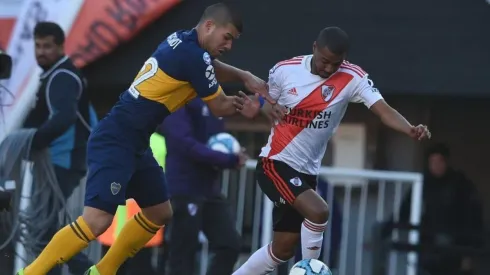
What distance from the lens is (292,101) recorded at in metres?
8.21

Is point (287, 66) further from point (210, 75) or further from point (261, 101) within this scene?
point (210, 75)

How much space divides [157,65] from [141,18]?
10.6ft

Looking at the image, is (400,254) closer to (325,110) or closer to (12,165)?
(325,110)

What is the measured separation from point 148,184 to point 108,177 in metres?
0.38

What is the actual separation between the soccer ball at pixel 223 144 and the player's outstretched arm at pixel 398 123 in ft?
6.63

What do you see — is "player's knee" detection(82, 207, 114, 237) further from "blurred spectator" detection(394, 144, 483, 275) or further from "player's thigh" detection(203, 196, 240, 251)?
"blurred spectator" detection(394, 144, 483, 275)

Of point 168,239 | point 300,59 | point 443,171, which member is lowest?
point 168,239

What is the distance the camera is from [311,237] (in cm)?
809

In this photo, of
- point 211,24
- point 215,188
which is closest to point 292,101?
point 211,24

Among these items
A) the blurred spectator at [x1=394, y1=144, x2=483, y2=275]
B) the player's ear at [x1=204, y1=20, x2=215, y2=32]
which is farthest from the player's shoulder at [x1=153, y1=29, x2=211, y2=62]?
the blurred spectator at [x1=394, y1=144, x2=483, y2=275]

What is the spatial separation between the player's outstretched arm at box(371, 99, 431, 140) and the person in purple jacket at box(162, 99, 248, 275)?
6.66 ft

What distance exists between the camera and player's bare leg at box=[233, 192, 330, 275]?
8062 millimetres

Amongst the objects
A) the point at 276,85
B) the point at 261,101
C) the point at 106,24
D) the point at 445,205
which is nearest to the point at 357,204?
the point at 445,205

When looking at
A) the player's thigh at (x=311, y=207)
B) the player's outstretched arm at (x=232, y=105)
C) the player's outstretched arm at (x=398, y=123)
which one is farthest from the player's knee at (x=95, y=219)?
the player's outstretched arm at (x=398, y=123)
